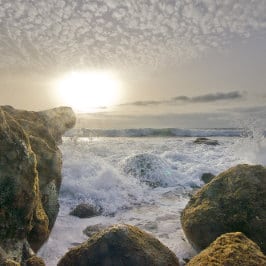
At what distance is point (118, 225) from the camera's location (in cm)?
446

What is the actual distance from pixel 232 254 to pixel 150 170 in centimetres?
801

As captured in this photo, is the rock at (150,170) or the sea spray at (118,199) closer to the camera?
the sea spray at (118,199)

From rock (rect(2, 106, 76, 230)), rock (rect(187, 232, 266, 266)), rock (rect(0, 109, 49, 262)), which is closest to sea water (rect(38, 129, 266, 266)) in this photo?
rock (rect(2, 106, 76, 230))

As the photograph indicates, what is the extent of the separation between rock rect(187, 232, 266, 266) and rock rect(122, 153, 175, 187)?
6.75m

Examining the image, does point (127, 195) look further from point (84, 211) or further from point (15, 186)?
point (15, 186)

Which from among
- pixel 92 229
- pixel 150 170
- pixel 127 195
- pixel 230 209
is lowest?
pixel 127 195

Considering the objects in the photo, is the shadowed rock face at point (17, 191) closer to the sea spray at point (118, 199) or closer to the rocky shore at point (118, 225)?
the rocky shore at point (118, 225)

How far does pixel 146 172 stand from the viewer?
11.6m

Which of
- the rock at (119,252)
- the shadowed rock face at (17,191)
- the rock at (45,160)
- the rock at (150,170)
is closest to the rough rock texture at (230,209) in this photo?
the rock at (119,252)

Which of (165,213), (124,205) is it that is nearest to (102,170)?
(124,205)

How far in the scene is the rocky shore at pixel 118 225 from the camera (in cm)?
390

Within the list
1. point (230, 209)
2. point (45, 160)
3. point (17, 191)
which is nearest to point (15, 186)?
point (17, 191)

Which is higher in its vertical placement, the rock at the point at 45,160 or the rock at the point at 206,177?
the rock at the point at 45,160

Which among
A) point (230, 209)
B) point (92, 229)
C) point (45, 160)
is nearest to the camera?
point (230, 209)
